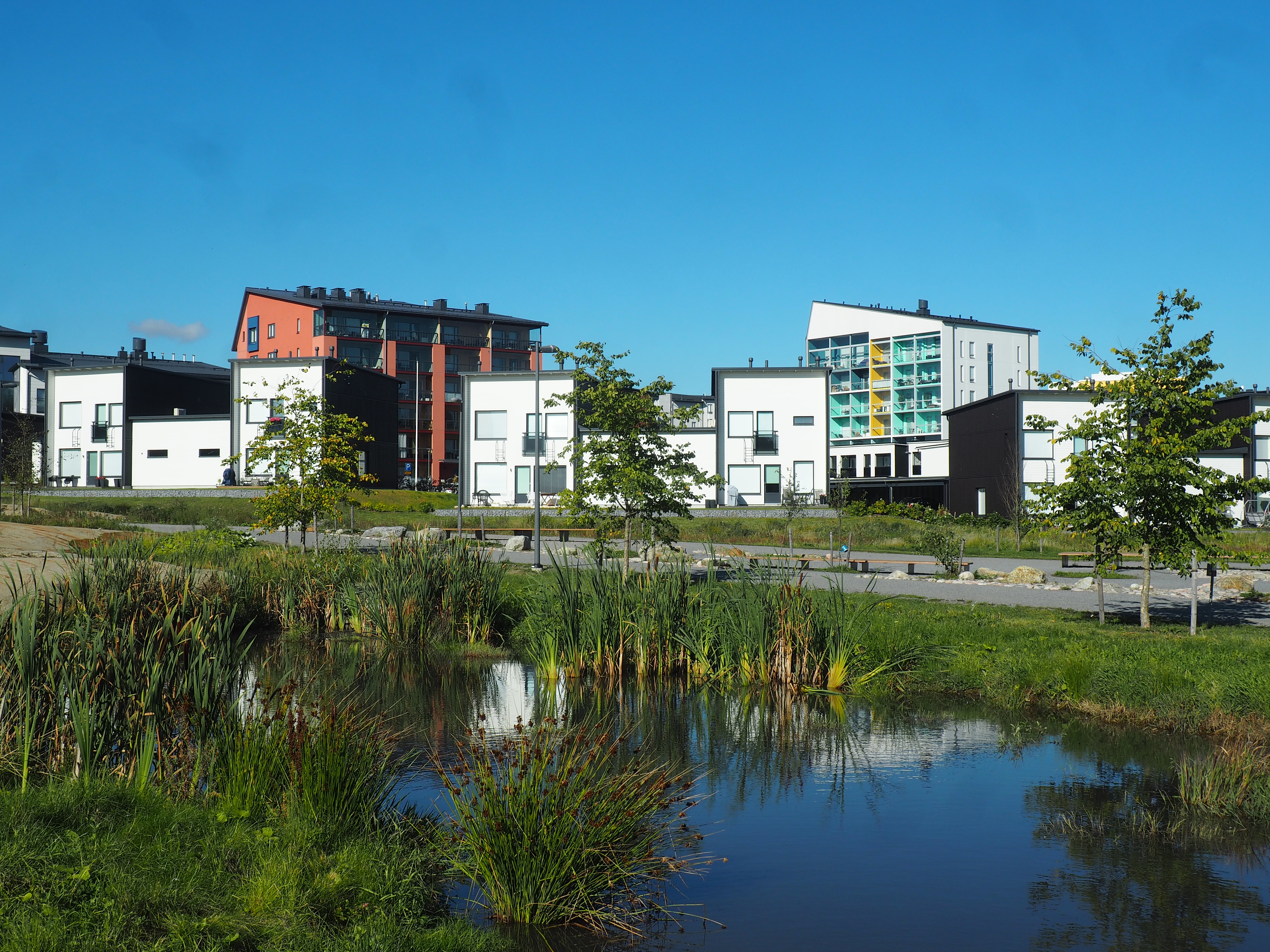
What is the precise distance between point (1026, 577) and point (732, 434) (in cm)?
3271

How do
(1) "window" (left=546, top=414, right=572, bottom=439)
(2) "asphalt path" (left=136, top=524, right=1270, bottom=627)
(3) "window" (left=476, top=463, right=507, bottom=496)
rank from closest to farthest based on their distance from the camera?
(2) "asphalt path" (left=136, top=524, right=1270, bottom=627) → (1) "window" (left=546, top=414, right=572, bottom=439) → (3) "window" (left=476, top=463, right=507, bottom=496)

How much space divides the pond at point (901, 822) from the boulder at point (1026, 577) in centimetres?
1255

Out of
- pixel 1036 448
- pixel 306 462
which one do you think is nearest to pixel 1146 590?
pixel 306 462

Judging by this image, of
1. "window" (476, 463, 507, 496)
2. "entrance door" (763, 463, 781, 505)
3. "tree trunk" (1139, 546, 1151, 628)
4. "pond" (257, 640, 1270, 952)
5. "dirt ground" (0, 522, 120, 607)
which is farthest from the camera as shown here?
"window" (476, 463, 507, 496)

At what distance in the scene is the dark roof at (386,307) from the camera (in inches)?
3260

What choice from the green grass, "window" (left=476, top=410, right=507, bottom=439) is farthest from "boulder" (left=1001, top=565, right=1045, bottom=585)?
"window" (left=476, top=410, right=507, bottom=439)

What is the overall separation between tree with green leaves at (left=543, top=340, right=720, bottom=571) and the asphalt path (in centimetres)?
106

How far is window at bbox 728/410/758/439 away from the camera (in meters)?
56.5

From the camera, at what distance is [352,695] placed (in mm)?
8578

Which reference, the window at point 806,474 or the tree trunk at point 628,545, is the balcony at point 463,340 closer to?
the window at point 806,474

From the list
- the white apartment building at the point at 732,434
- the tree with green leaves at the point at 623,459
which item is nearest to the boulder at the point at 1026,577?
the tree with green leaves at the point at 623,459

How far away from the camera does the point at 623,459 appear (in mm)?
21625

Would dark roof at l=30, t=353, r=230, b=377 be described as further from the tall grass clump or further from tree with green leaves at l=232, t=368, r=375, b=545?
the tall grass clump

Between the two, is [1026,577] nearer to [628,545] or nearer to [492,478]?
[628,545]
